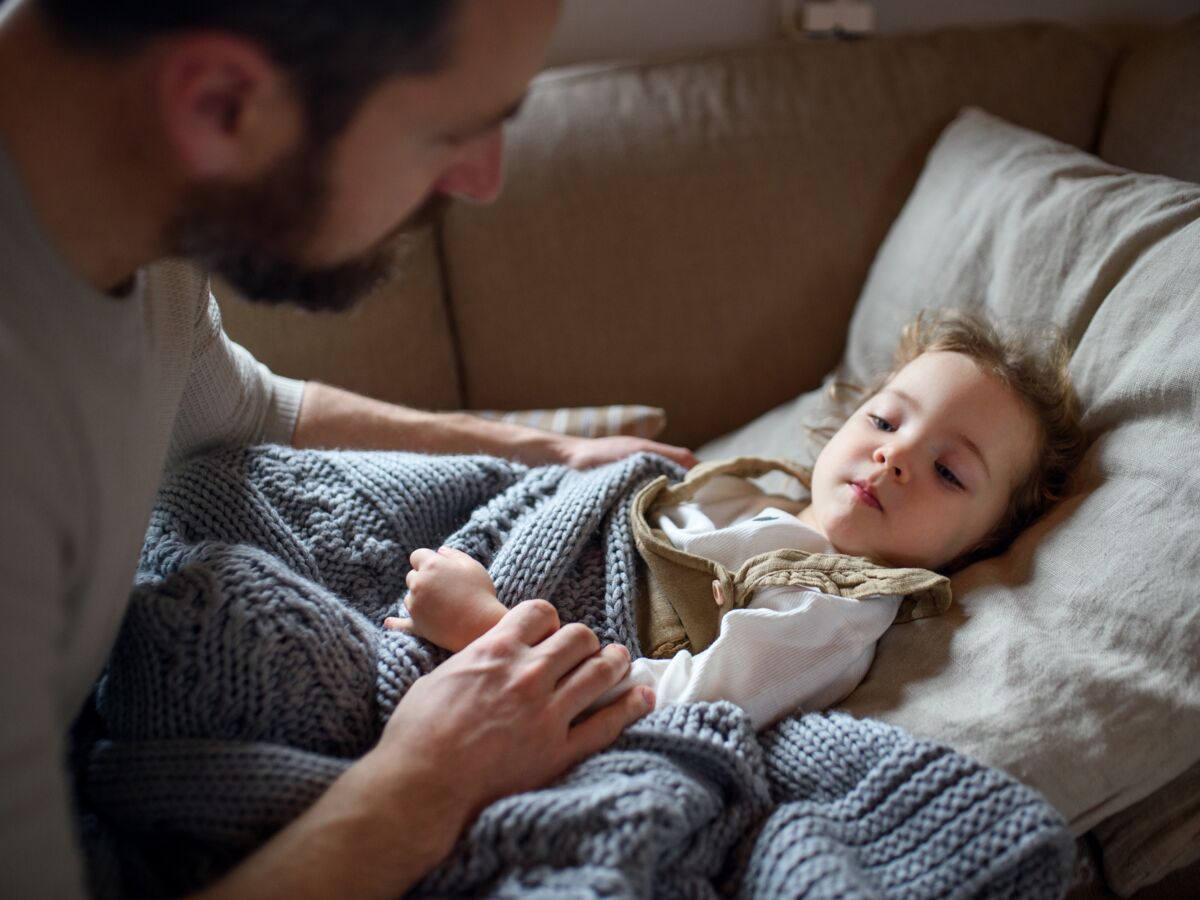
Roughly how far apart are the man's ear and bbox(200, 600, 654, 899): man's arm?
49 centimetres

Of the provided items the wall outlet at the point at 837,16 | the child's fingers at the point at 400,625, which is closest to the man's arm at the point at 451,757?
the child's fingers at the point at 400,625

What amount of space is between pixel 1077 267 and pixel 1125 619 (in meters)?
0.51

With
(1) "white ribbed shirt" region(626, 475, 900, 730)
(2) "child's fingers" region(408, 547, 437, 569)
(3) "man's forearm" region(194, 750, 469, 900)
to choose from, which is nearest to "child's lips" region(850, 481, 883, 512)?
(1) "white ribbed shirt" region(626, 475, 900, 730)

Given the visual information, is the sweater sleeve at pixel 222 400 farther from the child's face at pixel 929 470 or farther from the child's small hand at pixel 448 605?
the child's face at pixel 929 470

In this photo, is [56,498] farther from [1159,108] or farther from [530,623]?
[1159,108]

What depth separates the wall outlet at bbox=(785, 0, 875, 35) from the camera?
75.1 inches

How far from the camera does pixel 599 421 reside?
5.25 ft

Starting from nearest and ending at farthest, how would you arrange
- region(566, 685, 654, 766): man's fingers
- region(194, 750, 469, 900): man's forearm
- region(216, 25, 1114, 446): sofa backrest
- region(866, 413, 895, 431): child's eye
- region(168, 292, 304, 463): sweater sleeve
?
region(194, 750, 469, 900): man's forearm, region(566, 685, 654, 766): man's fingers, region(168, 292, 304, 463): sweater sleeve, region(866, 413, 895, 431): child's eye, region(216, 25, 1114, 446): sofa backrest

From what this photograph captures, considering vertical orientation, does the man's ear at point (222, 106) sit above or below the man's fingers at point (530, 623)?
above

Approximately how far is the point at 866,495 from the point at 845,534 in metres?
0.06

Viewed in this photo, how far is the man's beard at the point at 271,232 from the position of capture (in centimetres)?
82

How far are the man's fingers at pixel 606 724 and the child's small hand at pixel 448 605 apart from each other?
0.15 m

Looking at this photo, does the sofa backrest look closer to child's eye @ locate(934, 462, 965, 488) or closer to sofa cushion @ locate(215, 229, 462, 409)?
sofa cushion @ locate(215, 229, 462, 409)

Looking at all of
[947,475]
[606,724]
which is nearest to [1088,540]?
[947,475]
